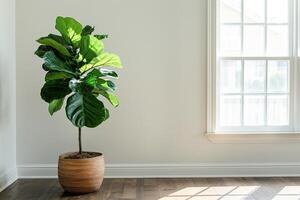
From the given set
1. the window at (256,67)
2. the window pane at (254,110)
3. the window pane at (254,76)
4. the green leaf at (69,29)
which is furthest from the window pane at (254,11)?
the green leaf at (69,29)

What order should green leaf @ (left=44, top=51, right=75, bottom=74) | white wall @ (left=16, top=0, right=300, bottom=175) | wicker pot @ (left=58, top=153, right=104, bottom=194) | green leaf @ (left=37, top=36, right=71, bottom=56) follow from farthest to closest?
1. white wall @ (left=16, top=0, right=300, bottom=175)
2. wicker pot @ (left=58, top=153, right=104, bottom=194)
3. green leaf @ (left=37, top=36, right=71, bottom=56)
4. green leaf @ (left=44, top=51, right=75, bottom=74)

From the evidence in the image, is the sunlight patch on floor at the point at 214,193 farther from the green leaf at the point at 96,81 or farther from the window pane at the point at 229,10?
the window pane at the point at 229,10

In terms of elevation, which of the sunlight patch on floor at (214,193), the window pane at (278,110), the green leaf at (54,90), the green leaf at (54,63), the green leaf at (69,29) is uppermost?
the green leaf at (69,29)

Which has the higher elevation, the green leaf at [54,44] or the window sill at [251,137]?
the green leaf at [54,44]

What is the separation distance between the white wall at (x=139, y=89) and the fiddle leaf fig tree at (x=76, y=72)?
630 millimetres

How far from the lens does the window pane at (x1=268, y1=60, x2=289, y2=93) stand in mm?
4473

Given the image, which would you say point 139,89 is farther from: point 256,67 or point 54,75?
point 256,67

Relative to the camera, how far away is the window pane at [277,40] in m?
4.46

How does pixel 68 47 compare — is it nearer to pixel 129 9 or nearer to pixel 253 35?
pixel 129 9

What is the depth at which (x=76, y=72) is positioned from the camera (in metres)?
3.62

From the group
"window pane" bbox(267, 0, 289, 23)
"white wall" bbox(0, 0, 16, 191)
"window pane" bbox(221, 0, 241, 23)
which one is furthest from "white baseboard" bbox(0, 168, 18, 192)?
"window pane" bbox(267, 0, 289, 23)

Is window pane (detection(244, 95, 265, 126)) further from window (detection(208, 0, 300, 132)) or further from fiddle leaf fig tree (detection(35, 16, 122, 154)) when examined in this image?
fiddle leaf fig tree (detection(35, 16, 122, 154))

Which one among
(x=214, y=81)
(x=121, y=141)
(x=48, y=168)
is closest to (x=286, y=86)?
(x=214, y=81)

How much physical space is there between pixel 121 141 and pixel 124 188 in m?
0.63
